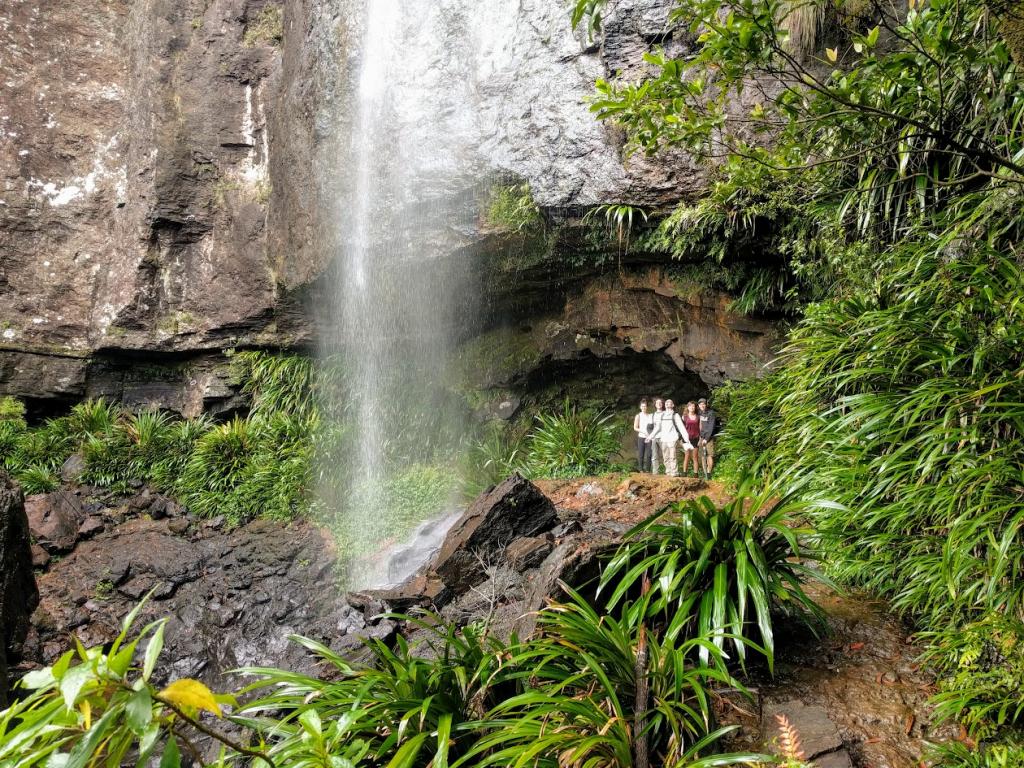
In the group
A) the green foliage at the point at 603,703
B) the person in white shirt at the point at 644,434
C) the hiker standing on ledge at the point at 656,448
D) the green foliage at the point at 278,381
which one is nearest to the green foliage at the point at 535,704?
the green foliage at the point at 603,703

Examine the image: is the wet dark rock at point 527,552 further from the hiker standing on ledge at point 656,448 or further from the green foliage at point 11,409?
the green foliage at point 11,409

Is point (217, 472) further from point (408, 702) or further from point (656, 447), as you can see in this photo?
point (408, 702)

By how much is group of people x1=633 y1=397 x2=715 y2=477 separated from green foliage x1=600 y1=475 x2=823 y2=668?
4640 mm

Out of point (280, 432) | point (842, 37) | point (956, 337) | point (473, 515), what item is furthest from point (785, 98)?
point (280, 432)

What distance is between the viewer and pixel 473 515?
5531 mm

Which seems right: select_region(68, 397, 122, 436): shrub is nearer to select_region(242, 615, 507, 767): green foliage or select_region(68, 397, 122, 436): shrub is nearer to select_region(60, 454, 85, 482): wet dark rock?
select_region(60, 454, 85, 482): wet dark rock

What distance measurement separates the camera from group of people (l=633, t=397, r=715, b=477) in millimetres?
7633

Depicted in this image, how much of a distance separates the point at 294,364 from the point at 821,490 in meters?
8.82

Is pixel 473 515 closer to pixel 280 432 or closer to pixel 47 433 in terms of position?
pixel 280 432

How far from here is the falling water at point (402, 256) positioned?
8289 millimetres

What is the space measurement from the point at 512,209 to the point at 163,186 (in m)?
6.34

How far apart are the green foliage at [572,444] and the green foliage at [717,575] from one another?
5.47 metres

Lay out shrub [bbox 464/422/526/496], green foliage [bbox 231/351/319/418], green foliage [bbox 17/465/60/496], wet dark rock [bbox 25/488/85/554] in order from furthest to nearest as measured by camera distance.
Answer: green foliage [bbox 231/351/319/418] < shrub [bbox 464/422/526/496] < green foliage [bbox 17/465/60/496] < wet dark rock [bbox 25/488/85/554]

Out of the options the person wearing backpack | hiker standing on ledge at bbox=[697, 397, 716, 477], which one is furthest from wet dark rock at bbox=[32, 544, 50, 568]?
hiker standing on ledge at bbox=[697, 397, 716, 477]
